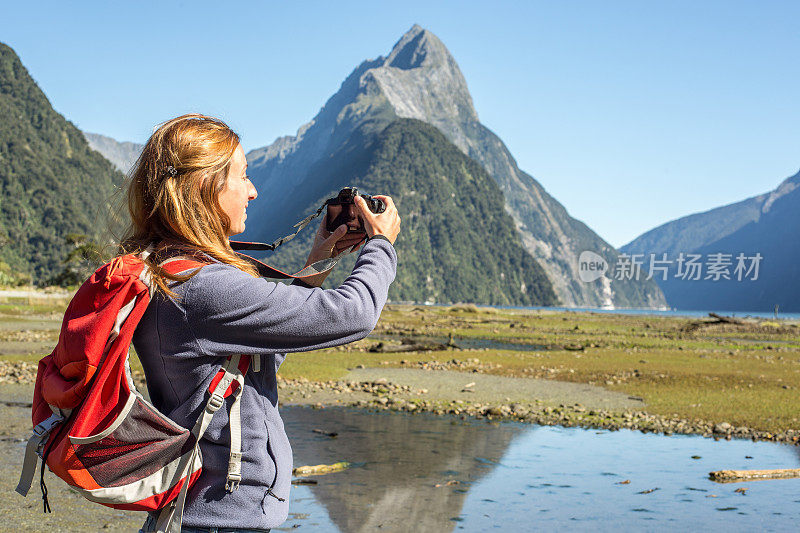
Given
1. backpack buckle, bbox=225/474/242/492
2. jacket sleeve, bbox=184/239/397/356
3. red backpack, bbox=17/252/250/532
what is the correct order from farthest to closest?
1. backpack buckle, bbox=225/474/242/492
2. jacket sleeve, bbox=184/239/397/356
3. red backpack, bbox=17/252/250/532

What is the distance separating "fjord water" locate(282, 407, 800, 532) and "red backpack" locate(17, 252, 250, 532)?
5.63 metres

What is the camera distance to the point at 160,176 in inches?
88.5

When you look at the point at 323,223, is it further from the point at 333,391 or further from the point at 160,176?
the point at 333,391

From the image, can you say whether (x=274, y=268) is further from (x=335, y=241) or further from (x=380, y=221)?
(x=380, y=221)

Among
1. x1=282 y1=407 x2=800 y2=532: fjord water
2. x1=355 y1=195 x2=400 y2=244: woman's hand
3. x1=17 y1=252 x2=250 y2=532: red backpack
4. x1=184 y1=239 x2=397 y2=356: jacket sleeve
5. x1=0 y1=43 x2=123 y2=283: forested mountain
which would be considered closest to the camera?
x1=17 y1=252 x2=250 y2=532: red backpack

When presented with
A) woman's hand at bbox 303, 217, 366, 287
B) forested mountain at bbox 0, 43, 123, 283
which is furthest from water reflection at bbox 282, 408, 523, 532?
forested mountain at bbox 0, 43, 123, 283

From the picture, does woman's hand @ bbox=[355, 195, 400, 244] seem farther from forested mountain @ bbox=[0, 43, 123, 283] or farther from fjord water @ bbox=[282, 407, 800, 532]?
forested mountain @ bbox=[0, 43, 123, 283]

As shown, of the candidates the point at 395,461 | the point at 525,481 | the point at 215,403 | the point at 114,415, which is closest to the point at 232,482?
the point at 215,403

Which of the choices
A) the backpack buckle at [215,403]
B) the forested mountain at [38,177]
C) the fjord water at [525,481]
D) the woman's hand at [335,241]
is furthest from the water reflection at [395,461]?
the forested mountain at [38,177]

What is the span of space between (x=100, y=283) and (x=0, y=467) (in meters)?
8.76

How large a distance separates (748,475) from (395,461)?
5234 millimetres

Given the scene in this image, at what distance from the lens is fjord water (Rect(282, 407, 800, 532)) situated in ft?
26.5

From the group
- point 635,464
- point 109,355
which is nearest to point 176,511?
point 109,355

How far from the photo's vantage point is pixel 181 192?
2256mm
